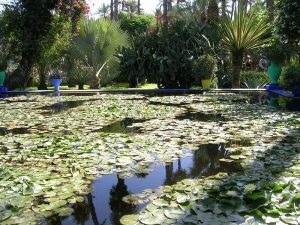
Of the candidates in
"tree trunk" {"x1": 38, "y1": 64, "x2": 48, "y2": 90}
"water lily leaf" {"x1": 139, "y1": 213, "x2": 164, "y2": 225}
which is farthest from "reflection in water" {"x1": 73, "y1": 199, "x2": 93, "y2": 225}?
"tree trunk" {"x1": 38, "y1": 64, "x2": 48, "y2": 90}

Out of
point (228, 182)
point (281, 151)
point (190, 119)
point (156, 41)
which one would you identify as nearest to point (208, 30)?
point (156, 41)

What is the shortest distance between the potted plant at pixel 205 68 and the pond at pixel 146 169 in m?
7.51

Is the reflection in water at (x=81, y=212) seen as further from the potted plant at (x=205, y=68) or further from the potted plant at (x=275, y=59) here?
the potted plant at (x=205, y=68)

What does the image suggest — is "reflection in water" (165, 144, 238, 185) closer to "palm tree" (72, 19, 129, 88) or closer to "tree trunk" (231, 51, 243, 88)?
"tree trunk" (231, 51, 243, 88)

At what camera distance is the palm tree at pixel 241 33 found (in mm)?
13797

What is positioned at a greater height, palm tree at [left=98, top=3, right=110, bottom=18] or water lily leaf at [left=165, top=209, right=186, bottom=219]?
palm tree at [left=98, top=3, right=110, bottom=18]

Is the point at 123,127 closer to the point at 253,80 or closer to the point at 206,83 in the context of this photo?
the point at 206,83

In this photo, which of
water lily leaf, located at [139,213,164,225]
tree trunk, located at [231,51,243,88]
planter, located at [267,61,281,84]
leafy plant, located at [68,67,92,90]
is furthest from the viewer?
leafy plant, located at [68,67,92,90]

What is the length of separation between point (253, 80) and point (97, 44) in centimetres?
680

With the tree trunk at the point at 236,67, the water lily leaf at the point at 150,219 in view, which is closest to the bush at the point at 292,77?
the tree trunk at the point at 236,67

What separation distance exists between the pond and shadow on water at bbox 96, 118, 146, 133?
2 cm

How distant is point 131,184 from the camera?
3.34 m

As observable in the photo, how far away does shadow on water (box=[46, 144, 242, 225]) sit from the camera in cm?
268

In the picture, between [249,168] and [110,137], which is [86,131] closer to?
[110,137]
